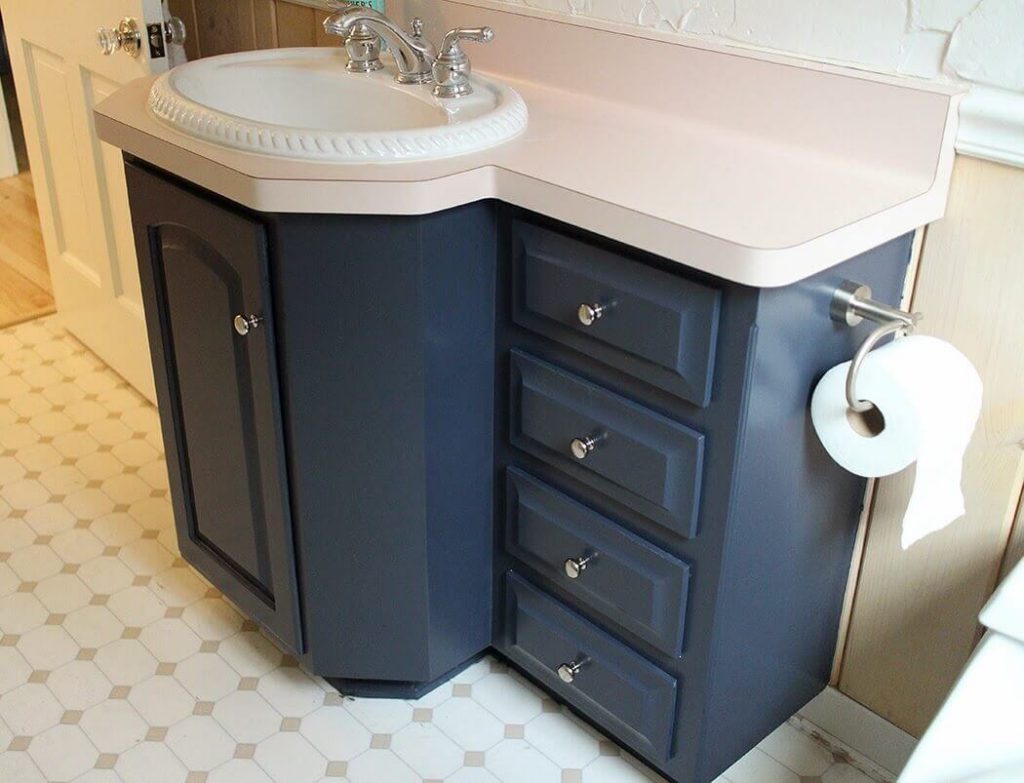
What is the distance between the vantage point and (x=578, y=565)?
138 centimetres

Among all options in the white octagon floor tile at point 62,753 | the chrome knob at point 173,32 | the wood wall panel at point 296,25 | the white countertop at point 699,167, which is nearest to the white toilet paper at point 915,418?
the white countertop at point 699,167

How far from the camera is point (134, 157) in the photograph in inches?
57.9

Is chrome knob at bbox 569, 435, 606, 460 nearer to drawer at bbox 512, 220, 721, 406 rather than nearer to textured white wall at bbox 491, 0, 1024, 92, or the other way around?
drawer at bbox 512, 220, 721, 406

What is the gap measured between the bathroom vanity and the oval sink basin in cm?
2

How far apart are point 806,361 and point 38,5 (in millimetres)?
1760

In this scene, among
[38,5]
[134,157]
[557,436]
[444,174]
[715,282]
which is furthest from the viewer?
[38,5]

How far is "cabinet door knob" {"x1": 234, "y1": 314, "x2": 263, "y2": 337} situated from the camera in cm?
133

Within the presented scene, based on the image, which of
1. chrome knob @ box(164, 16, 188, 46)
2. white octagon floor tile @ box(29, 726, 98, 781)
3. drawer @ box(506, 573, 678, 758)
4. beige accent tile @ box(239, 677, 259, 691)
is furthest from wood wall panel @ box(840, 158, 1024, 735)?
chrome knob @ box(164, 16, 188, 46)

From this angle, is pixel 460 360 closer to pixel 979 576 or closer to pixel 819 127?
pixel 819 127

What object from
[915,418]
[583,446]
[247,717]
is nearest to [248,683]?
[247,717]

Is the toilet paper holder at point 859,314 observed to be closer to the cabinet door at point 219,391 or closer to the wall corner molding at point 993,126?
the wall corner molding at point 993,126

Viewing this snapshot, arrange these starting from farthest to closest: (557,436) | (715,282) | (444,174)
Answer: (557,436)
(444,174)
(715,282)

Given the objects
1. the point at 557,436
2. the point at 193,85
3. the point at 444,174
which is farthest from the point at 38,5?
the point at 557,436

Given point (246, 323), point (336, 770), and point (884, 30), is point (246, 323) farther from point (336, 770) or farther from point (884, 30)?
point (884, 30)
